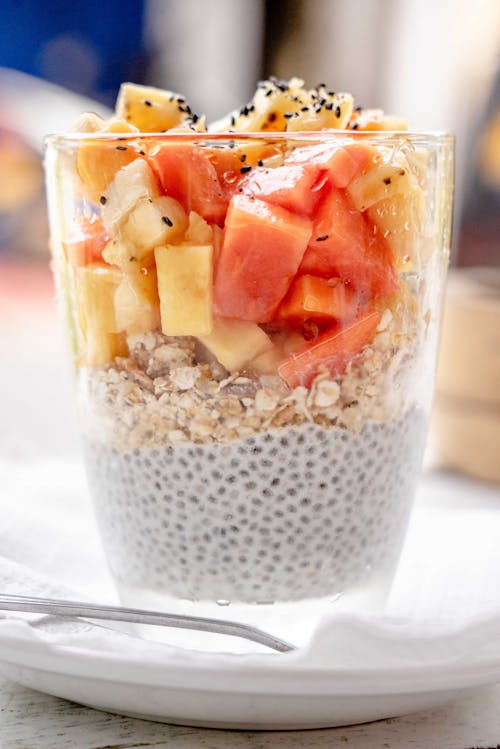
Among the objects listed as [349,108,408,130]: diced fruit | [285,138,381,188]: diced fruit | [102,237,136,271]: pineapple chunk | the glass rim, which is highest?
[349,108,408,130]: diced fruit

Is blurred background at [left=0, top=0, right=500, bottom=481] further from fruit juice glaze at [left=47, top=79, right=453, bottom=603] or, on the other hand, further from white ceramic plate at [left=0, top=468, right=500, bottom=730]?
white ceramic plate at [left=0, top=468, right=500, bottom=730]

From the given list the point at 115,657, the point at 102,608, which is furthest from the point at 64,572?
the point at 115,657

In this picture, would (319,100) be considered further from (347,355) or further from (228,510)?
(228,510)

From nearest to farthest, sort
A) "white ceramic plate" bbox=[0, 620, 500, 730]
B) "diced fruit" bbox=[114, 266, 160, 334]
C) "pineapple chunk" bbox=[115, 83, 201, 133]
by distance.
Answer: "white ceramic plate" bbox=[0, 620, 500, 730]
"diced fruit" bbox=[114, 266, 160, 334]
"pineapple chunk" bbox=[115, 83, 201, 133]

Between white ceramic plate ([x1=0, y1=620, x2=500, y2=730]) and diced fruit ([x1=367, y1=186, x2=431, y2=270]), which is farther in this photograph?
diced fruit ([x1=367, y1=186, x2=431, y2=270])

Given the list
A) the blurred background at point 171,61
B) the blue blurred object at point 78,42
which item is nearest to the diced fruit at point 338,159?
the blurred background at point 171,61

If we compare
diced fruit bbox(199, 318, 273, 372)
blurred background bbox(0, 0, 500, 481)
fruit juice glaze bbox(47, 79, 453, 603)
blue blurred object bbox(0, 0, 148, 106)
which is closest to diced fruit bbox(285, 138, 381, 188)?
fruit juice glaze bbox(47, 79, 453, 603)
